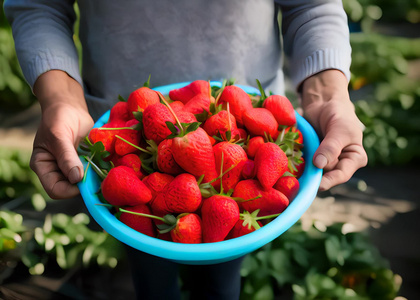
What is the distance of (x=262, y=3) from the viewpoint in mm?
952

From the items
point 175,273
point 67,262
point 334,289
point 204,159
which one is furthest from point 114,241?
point 204,159

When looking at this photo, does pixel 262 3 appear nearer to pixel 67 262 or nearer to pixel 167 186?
pixel 167 186

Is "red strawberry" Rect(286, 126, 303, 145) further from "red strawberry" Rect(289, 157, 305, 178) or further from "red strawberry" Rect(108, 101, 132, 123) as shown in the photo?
"red strawberry" Rect(108, 101, 132, 123)

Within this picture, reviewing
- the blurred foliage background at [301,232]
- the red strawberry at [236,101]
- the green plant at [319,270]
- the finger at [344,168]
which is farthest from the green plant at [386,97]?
the red strawberry at [236,101]

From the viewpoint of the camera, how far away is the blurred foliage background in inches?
51.6

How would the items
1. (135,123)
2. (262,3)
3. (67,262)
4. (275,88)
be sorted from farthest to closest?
(67,262) < (275,88) < (262,3) < (135,123)

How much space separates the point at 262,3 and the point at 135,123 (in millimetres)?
425

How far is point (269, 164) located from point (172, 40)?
0.41 metres

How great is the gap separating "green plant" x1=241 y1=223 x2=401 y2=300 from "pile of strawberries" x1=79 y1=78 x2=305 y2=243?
0.63 metres

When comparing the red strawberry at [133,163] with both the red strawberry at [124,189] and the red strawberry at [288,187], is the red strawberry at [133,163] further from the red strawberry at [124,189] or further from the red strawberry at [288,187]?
the red strawberry at [288,187]

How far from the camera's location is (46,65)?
950 millimetres

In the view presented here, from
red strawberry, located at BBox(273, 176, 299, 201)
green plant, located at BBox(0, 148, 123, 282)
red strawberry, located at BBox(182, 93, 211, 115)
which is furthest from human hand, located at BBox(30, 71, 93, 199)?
green plant, located at BBox(0, 148, 123, 282)

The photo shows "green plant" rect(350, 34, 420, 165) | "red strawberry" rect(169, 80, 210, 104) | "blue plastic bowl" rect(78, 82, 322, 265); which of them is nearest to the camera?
"blue plastic bowl" rect(78, 82, 322, 265)

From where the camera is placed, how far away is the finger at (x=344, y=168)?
0.78m
